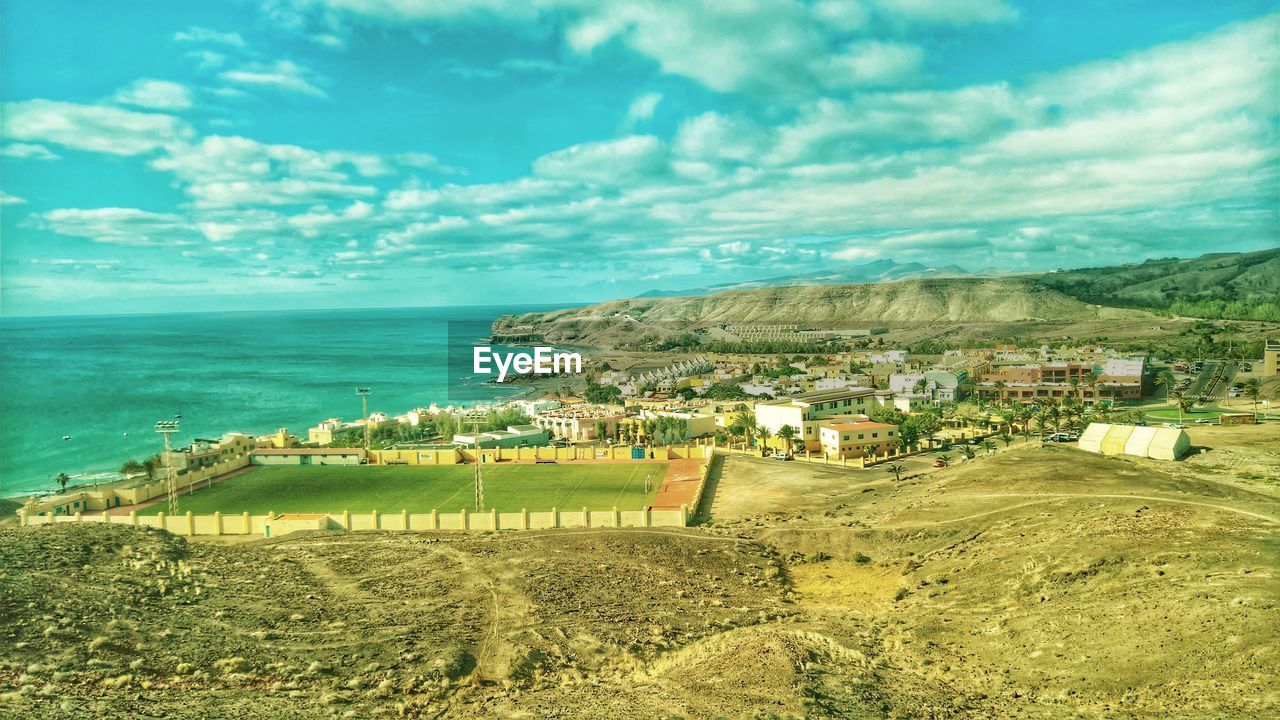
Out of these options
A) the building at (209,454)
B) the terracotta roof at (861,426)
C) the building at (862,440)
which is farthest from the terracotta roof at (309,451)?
the terracotta roof at (861,426)

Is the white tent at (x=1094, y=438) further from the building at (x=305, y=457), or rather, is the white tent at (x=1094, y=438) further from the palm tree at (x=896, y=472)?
the building at (x=305, y=457)

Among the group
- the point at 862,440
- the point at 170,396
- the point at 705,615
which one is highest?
the point at 170,396

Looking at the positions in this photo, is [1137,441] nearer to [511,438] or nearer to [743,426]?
[743,426]

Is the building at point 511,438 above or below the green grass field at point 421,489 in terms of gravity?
above

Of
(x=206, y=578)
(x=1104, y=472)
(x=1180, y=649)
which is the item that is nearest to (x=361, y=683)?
(x=206, y=578)

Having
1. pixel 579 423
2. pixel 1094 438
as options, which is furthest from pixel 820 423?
pixel 579 423

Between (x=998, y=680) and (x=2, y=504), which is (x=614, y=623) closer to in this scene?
(x=998, y=680)
